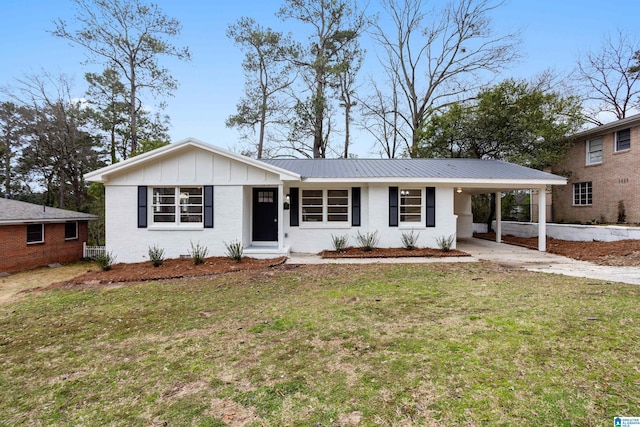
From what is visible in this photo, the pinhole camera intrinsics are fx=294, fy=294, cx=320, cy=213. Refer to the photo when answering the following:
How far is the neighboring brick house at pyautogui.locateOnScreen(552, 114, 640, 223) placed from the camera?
1340 centimetres

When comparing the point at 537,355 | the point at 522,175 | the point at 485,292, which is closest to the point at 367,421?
the point at 537,355

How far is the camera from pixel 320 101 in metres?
20.0

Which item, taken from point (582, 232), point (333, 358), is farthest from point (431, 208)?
point (333, 358)

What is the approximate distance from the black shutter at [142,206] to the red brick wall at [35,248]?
6.18m

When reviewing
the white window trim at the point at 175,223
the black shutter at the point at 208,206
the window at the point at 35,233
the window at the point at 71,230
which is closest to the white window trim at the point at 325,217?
the black shutter at the point at 208,206

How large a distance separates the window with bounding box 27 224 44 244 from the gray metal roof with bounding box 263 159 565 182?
10.6 metres

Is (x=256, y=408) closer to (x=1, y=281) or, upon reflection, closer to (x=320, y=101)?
(x=1, y=281)

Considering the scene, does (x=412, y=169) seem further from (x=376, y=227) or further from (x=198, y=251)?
(x=198, y=251)

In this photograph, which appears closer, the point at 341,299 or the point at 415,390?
the point at 415,390

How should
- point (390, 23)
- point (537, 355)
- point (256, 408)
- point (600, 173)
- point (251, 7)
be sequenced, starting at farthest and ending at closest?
point (390, 23) → point (251, 7) → point (600, 173) → point (537, 355) → point (256, 408)

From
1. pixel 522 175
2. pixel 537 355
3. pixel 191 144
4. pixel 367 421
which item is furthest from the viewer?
pixel 522 175

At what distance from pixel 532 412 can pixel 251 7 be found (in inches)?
896

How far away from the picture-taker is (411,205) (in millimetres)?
10938

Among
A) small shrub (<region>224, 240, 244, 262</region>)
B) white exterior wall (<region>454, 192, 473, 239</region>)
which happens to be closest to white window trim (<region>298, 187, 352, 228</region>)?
small shrub (<region>224, 240, 244, 262</region>)
